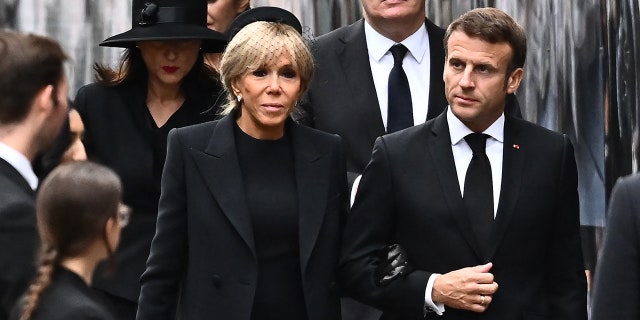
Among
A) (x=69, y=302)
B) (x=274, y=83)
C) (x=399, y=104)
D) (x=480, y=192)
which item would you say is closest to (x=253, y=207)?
(x=274, y=83)

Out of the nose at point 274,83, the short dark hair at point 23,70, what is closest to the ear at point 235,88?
the nose at point 274,83

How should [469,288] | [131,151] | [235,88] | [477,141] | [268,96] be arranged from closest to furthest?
[469,288], [477,141], [268,96], [235,88], [131,151]

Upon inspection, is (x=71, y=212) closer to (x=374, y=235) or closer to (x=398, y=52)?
(x=374, y=235)

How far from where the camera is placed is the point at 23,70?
5332 millimetres

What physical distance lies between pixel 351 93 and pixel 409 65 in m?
0.29

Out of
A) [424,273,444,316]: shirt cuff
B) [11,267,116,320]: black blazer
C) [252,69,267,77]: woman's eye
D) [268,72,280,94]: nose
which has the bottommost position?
[424,273,444,316]: shirt cuff

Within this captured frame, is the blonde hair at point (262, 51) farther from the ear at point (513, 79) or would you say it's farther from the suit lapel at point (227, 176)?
the ear at point (513, 79)

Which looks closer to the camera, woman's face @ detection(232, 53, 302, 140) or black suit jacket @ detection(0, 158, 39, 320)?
black suit jacket @ detection(0, 158, 39, 320)

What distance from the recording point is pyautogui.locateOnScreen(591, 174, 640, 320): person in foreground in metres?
5.05

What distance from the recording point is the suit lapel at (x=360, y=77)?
7.02 meters

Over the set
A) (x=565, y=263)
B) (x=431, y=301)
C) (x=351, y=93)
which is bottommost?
(x=431, y=301)

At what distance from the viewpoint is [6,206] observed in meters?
5.10

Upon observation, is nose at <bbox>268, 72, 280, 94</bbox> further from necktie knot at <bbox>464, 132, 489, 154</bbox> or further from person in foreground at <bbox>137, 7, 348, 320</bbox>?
necktie knot at <bbox>464, 132, 489, 154</bbox>

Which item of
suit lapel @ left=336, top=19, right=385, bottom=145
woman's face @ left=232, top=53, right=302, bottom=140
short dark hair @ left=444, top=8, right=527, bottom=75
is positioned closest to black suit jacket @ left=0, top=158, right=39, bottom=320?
woman's face @ left=232, top=53, right=302, bottom=140
